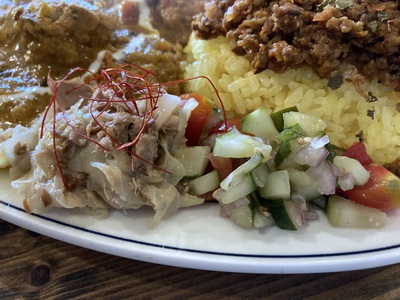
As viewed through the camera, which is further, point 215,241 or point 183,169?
point 183,169

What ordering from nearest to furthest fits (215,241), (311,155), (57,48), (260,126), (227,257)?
(227,257), (215,241), (311,155), (260,126), (57,48)

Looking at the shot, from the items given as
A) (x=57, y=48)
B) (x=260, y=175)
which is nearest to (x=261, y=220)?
(x=260, y=175)

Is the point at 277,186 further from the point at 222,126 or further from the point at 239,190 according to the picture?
the point at 222,126

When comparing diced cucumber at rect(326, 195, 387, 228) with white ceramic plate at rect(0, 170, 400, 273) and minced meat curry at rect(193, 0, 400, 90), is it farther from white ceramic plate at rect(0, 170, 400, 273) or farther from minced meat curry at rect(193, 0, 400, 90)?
minced meat curry at rect(193, 0, 400, 90)


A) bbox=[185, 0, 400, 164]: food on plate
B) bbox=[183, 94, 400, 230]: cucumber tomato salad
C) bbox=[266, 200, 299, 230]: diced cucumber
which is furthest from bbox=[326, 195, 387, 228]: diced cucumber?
bbox=[185, 0, 400, 164]: food on plate

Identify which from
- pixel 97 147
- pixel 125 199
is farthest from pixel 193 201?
pixel 97 147

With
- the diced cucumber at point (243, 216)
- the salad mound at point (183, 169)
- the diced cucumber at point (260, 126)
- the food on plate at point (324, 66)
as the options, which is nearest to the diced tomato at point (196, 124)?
the salad mound at point (183, 169)

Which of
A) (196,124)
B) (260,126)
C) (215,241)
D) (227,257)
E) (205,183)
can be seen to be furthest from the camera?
(196,124)

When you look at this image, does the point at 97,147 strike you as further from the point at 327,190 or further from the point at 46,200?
the point at 327,190
